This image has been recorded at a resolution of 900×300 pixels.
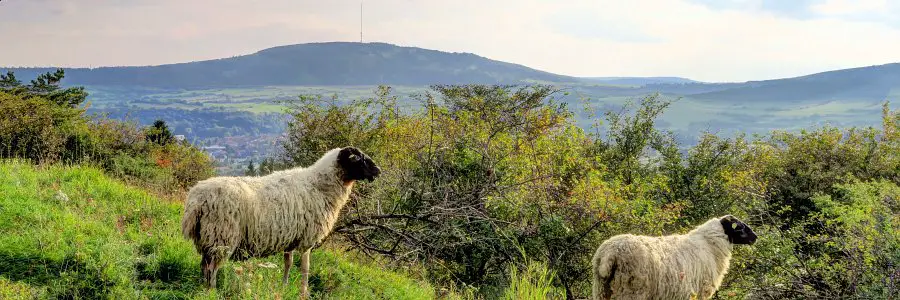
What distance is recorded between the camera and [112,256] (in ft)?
19.2

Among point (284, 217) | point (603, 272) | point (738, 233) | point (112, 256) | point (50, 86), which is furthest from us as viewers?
point (50, 86)

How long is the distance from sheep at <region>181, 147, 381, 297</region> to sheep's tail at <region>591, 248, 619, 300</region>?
3.69m

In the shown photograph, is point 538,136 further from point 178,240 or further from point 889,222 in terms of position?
point 178,240

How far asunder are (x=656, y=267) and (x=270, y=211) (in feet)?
18.9

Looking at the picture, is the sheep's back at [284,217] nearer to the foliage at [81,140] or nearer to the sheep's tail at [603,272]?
the sheep's tail at [603,272]

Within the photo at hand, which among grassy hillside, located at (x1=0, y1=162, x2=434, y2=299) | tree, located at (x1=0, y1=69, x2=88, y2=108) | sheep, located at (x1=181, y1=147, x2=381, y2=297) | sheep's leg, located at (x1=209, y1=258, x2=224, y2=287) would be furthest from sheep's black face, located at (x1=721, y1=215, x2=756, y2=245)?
tree, located at (x1=0, y1=69, x2=88, y2=108)

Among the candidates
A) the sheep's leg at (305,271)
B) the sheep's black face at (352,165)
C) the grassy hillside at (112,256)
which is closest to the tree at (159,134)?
the grassy hillside at (112,256)

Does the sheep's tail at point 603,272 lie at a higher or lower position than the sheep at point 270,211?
lower

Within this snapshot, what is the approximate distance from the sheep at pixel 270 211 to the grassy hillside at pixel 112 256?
225mm

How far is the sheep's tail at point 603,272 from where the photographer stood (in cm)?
876

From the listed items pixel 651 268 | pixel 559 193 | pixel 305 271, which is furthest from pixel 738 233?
pixel 305 271

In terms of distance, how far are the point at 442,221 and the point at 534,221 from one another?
215cm

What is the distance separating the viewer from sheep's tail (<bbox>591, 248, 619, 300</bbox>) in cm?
876

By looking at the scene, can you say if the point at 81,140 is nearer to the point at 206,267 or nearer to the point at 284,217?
the point at 284,217
